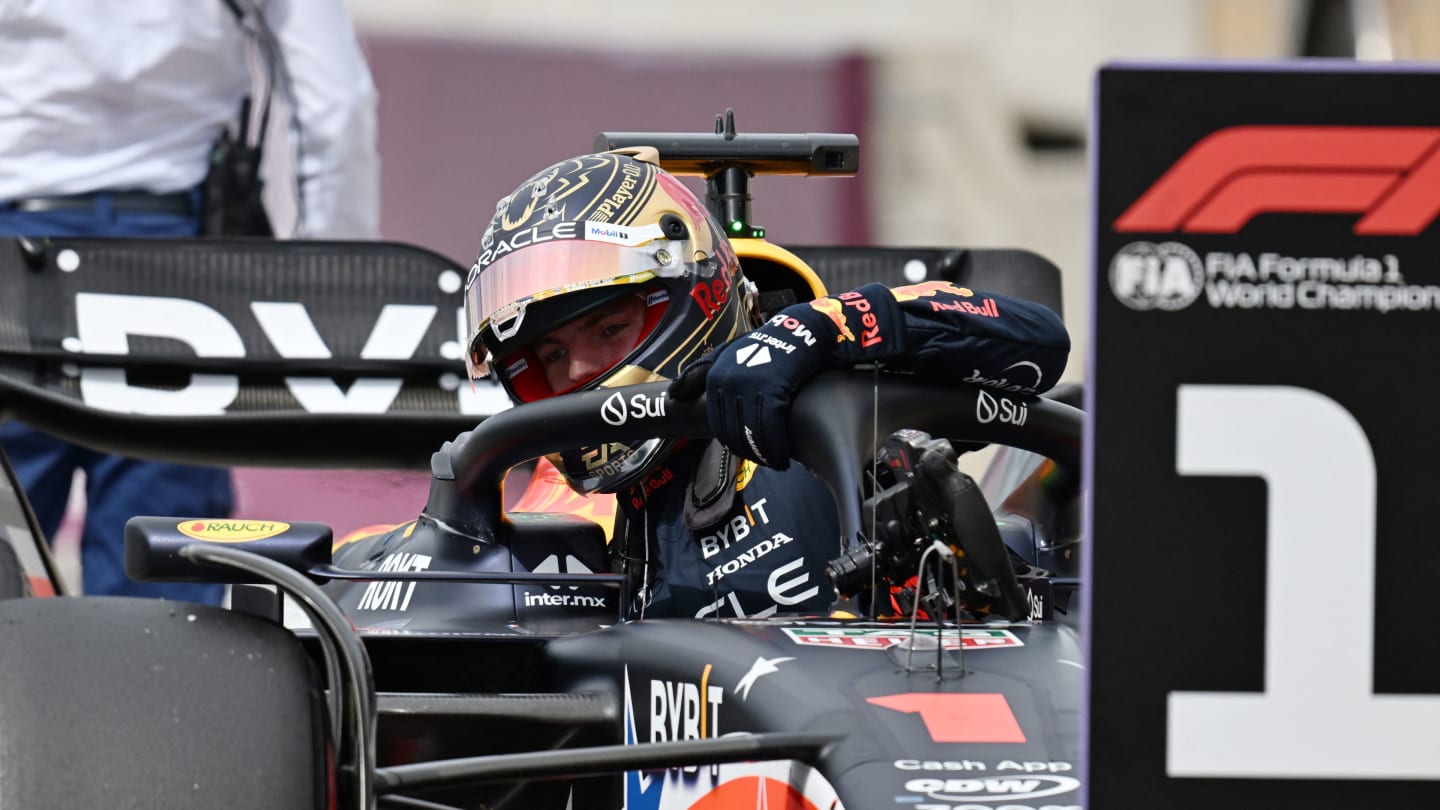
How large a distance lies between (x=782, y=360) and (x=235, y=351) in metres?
1.93

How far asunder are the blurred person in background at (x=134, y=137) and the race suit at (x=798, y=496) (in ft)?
4.57

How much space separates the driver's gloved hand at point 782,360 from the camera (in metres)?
2.20

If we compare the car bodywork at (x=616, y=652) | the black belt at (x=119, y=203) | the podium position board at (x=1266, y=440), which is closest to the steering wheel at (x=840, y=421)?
the car bodywork at (x=616, y=652)

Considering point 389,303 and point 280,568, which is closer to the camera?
point 280,568

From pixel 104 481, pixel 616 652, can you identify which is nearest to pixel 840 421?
pixel 616 652

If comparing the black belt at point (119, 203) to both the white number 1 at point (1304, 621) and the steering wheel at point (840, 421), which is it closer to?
the steering wheel at point (840, 421)

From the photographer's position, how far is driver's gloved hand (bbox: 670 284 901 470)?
2.20 meters

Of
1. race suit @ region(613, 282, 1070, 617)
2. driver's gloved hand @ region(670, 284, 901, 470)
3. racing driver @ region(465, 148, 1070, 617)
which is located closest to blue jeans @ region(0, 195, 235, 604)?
racing driver @ region(465, 148, 1070, 617)

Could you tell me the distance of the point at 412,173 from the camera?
831 centimetres

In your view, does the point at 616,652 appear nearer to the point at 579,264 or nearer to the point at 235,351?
the point at 579,264

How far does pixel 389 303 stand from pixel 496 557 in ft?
4.08

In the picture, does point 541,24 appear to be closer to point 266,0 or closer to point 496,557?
point 266,0

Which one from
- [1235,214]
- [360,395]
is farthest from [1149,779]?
[360,395]

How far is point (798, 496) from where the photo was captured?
2.75 metres
